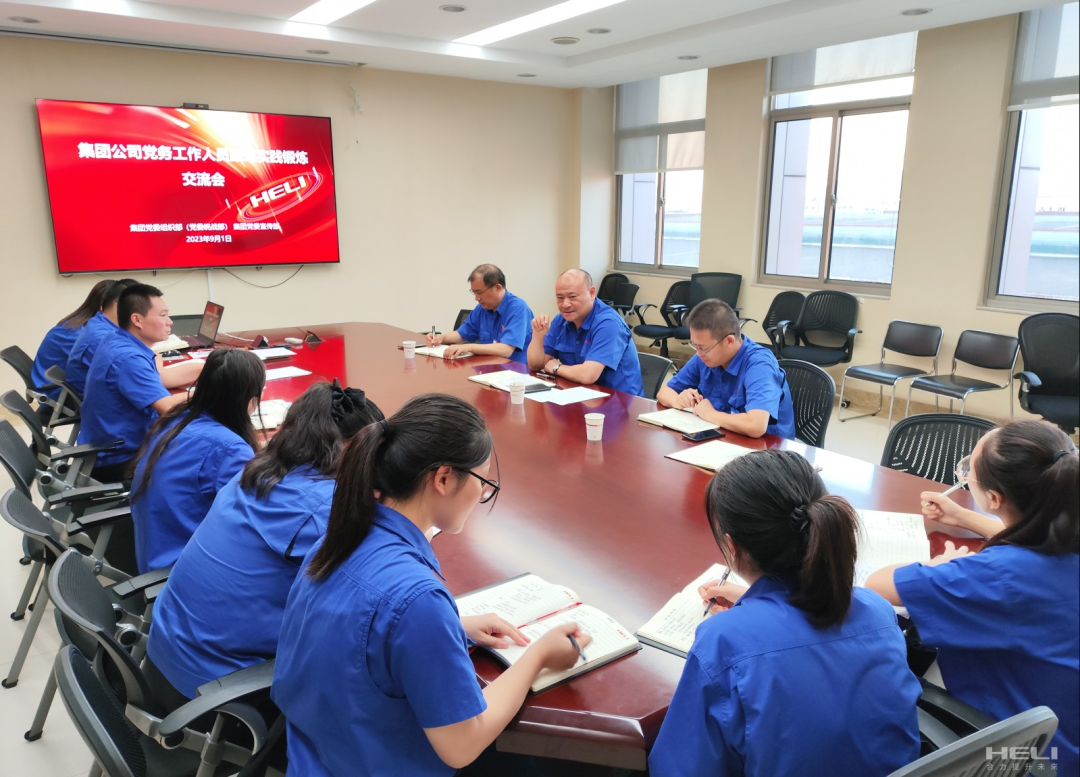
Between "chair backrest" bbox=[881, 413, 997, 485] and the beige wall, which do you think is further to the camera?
the beige wall

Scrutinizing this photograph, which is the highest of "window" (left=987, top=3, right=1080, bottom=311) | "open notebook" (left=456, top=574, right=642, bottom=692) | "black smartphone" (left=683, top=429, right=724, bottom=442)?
"window" (left=987, top=3, right=1080, bottom=311)

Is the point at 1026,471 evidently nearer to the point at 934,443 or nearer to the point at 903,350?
the point at 934,443

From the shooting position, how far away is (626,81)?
7.04 meters

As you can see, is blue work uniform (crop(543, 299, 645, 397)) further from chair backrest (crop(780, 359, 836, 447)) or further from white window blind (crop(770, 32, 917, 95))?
white window blind (crop(770, 32, 917, 95))

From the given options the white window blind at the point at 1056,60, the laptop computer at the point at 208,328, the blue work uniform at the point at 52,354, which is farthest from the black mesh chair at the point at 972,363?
the blue work uniform at the point at 52,354

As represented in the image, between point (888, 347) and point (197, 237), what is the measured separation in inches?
208

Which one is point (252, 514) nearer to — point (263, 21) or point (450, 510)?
point (450, 510)

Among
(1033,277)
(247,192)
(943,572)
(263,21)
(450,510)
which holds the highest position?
(263,21)

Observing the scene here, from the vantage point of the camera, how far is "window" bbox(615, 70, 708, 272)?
23.0 ft

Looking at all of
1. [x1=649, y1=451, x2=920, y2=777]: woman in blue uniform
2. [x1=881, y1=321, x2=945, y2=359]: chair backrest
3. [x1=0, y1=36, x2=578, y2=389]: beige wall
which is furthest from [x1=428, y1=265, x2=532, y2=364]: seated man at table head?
[x1=649, y1=451, x2=920, y2=777]: woman in blue uniform

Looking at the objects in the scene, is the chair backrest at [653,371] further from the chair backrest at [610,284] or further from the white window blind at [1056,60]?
the chair backrest at [610,284]

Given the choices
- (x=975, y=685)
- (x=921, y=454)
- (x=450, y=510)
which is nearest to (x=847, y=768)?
(x=975, y=685)

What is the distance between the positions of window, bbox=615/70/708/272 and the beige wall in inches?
19.4

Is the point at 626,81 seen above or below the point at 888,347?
above
